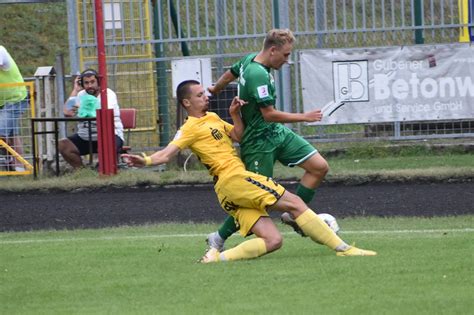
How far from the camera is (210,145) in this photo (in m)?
9.29

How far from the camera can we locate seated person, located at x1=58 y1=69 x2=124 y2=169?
683 inches

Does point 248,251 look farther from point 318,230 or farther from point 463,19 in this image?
point 463,19

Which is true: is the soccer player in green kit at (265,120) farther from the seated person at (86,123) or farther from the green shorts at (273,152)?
the seated person at (86,123)

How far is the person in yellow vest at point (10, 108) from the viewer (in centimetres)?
1802

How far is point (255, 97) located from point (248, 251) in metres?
1.19

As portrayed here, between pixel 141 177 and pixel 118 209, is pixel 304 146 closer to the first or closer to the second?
pixel 118 209

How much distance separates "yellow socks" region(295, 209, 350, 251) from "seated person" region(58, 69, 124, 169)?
8.28 m

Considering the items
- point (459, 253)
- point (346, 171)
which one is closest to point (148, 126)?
point (346, 171)

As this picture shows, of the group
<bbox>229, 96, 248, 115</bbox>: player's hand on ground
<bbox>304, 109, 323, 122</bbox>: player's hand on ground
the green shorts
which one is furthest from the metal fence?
<bbox>304, 109, 323, 122</bbox>: player's hand on ground

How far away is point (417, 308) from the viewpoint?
22.3ft

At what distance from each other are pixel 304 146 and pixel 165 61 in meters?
8.76

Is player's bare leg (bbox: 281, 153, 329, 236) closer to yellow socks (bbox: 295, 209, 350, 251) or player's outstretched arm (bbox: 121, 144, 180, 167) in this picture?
yellow socks (bbox: 295, 209, 350, 251)

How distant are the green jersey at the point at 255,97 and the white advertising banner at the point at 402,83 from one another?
25.4 feet

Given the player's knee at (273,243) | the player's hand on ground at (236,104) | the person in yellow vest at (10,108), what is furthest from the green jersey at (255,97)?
the person in yellow vest at (10,108)
